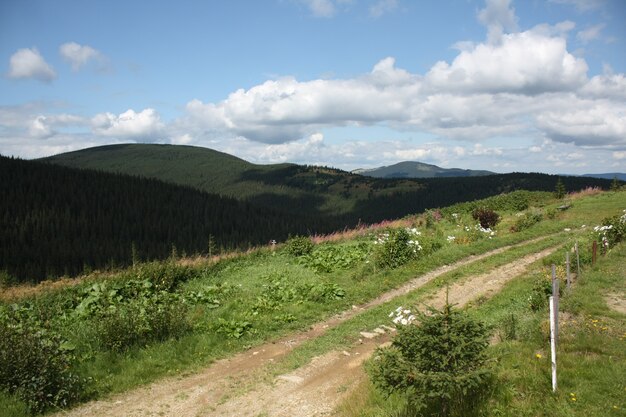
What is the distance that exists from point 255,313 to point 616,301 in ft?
33.5

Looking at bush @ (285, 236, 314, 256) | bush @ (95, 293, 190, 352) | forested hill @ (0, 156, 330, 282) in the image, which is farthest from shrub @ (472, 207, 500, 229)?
forested hill @ (0, 156, 330, 282)

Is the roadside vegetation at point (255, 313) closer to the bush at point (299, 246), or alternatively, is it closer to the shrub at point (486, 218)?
the bush at point (299, 246)

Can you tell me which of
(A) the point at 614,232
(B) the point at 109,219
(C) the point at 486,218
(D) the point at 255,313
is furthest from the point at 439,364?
(B) the point at 109,219

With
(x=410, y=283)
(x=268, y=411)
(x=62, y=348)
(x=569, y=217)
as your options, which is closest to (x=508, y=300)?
(x=410, y=283)

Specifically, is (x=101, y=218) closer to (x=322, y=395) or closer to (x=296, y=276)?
(x=296, y=276)

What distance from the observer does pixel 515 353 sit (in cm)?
781

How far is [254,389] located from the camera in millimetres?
8664

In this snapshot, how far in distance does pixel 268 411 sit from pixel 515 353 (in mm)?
4871

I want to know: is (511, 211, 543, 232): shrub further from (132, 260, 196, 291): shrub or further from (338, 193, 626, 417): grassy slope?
(132, 260, 196, 291): shrub

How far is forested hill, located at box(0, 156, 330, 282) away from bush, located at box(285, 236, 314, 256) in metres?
42.2

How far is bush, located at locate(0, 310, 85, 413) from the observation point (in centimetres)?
791

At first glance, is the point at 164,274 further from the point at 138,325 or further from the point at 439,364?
the point at 439,364

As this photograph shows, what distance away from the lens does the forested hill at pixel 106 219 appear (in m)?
66.1

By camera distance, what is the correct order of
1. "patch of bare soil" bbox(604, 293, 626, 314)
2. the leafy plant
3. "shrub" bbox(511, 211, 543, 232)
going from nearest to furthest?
"patch of bare soil" bbox(604, 293, 626, 314) → the leafy plant → "shrub" bbox(511, 211, 543, 232)
